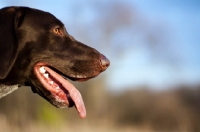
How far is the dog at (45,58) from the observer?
575cm

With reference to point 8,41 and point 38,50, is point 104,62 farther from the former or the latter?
point 8,41

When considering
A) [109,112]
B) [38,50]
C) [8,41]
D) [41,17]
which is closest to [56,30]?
[41,17]

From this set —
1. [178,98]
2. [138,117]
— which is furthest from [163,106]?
[138,117]

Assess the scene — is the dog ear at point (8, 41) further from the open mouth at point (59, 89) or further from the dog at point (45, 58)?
the open mouth at point (59, 89)

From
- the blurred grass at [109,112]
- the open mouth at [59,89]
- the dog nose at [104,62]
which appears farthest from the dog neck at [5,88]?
the blurred grass at [109,112]

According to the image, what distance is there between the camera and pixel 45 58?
19.0 feet

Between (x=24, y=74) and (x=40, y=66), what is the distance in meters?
0.18

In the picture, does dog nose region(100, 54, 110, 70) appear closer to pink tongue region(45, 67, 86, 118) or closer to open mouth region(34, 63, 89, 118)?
open mouth region(34, 63, 89, 118)

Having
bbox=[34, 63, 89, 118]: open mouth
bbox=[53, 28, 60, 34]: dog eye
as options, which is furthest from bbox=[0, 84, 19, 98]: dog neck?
bbox=[53, 28, 60, 34]: dog eye

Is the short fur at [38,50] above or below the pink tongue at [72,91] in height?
above

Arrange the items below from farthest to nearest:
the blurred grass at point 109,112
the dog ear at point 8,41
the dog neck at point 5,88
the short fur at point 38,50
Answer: the blurred grass at point 109,112 → the dog neck at point 5,88 → the short fur at point 38,50 → the dog ear at point 8,41

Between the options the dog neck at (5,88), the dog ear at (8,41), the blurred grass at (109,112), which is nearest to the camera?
the dog ear at (8,41)

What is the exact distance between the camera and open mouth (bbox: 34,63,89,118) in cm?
584

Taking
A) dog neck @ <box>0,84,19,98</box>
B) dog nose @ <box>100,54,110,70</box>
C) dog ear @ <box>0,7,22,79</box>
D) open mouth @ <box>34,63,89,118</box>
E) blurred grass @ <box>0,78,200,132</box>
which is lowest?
blurred grass @ <box>0,78,200,132</box>
